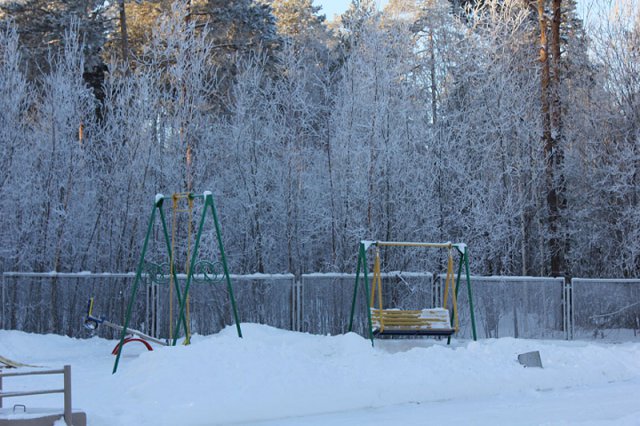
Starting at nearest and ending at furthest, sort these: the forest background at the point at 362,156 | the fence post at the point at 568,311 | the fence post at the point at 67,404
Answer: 1. the fence post at the point at 67,404
2. the fence post at the point at 568,311
3. the forest background at the point at 362,156

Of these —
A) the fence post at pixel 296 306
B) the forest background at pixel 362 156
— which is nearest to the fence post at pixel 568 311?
the forest background at pixel 362 156

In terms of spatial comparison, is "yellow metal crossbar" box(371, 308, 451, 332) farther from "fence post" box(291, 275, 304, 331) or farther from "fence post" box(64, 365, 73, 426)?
"fence post" box(64, 365, 73, 426)

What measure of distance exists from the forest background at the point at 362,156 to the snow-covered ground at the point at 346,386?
6900mm

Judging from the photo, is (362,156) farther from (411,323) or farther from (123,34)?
(123,34)

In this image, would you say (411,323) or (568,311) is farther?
(568,311)

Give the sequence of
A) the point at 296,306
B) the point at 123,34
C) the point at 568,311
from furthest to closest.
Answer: the point at 123,34 → the point at 568,311 → the point at 296,306

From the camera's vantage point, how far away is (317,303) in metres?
17.1

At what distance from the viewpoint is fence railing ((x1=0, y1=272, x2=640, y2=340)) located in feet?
55.5

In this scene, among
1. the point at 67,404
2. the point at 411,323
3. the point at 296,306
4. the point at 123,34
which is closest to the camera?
the point at 67,404

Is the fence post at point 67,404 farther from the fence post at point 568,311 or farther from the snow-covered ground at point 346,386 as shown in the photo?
the fence post at point 568,311

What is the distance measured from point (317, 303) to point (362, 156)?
4.82 metres

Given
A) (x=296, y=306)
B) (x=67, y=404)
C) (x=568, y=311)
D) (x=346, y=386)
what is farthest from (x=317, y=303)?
(x=67, y=404)

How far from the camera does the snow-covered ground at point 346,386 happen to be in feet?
30.1

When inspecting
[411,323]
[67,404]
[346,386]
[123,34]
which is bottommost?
[346,386]
